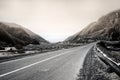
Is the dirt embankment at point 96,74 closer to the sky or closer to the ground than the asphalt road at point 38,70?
closer to the ground

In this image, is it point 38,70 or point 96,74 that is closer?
point 96,74

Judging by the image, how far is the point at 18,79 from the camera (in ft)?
25.6

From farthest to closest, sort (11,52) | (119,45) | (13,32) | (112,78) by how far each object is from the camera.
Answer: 1. (13,32)
2. (119,45)
3. (11,52)
4. (112,78)

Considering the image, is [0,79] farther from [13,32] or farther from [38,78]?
[13,32]

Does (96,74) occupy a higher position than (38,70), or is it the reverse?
(38,70)

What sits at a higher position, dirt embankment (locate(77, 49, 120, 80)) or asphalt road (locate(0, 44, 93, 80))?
asphalt road (locate(0, 44, 93, 80))

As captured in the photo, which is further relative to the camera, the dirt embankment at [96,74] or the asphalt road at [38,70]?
the asphalt road at [38,70]

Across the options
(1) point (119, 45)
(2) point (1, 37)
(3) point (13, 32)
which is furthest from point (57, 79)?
(3) point (13, 32)

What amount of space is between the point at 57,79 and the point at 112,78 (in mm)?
2224

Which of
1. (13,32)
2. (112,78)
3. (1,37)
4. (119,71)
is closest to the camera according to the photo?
(119,71)

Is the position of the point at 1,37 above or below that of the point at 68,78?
above

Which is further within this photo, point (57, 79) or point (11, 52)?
point (11, 52)

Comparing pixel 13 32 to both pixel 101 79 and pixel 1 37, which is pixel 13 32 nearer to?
pixel 1 37

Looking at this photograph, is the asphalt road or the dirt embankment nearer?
the dirt embankment
